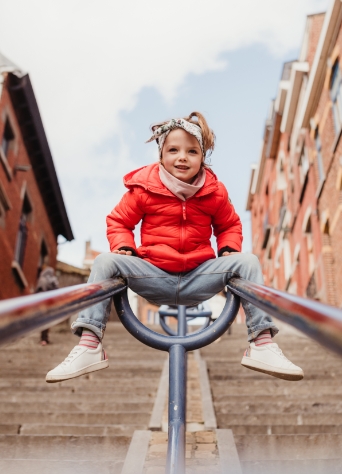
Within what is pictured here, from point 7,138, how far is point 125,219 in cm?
1060

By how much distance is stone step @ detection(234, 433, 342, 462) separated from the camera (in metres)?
3.46

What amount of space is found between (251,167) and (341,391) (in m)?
20.8

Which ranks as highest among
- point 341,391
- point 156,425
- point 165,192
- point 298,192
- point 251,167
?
point 165,192

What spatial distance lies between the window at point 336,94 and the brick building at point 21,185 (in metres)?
7.14

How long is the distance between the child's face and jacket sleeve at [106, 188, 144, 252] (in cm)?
24

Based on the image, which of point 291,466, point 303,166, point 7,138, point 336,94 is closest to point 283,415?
point 291,466

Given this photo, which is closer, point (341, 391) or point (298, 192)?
point (341, 391)

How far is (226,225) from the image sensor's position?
2.61m

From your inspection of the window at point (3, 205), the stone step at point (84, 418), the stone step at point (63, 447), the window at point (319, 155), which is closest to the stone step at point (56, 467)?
the stone step at point (63, 447)

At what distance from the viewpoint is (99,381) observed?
5.68 meters

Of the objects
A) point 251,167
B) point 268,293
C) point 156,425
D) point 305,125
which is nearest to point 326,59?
point 305,125

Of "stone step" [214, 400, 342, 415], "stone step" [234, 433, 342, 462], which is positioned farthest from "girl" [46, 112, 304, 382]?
"stone step" [214, 400, 342, 415]

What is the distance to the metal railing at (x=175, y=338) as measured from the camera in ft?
2.85

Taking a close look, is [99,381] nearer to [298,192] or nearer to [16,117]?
[16,117]
